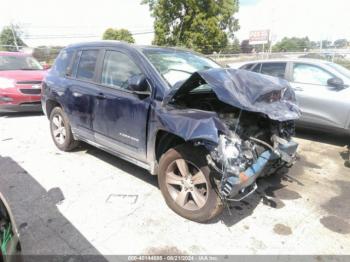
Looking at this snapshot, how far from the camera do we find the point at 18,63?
859cm

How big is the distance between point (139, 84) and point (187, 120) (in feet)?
2.57

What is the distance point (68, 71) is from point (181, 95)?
8.14 feet

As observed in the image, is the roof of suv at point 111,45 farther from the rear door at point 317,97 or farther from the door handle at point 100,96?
the rear door at point 317,97

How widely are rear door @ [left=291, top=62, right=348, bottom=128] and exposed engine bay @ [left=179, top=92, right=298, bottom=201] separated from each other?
2.34 meters

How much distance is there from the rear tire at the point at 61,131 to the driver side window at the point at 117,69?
4.44 ft

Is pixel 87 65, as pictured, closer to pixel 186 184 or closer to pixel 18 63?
pixel 186 184

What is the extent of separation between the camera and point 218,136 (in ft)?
8.67

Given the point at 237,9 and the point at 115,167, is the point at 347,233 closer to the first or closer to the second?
the point at 115,167

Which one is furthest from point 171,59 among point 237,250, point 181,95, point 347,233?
point 347,233

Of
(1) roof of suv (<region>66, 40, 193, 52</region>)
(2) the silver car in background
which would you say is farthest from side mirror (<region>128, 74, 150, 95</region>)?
(2) the silver car in background

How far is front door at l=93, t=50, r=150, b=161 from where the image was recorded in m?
3.42

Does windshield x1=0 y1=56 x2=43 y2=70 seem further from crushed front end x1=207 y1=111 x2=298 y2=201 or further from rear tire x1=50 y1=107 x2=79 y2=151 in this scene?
crushed front end x1=207 y1=111 x2=298 y2=201

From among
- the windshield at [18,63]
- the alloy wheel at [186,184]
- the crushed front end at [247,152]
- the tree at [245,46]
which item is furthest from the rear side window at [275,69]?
the tree at [245,46]

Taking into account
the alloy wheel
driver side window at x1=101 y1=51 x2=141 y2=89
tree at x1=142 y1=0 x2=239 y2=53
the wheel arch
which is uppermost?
tree at x1=142 y1=0 x2=239 y2=53
